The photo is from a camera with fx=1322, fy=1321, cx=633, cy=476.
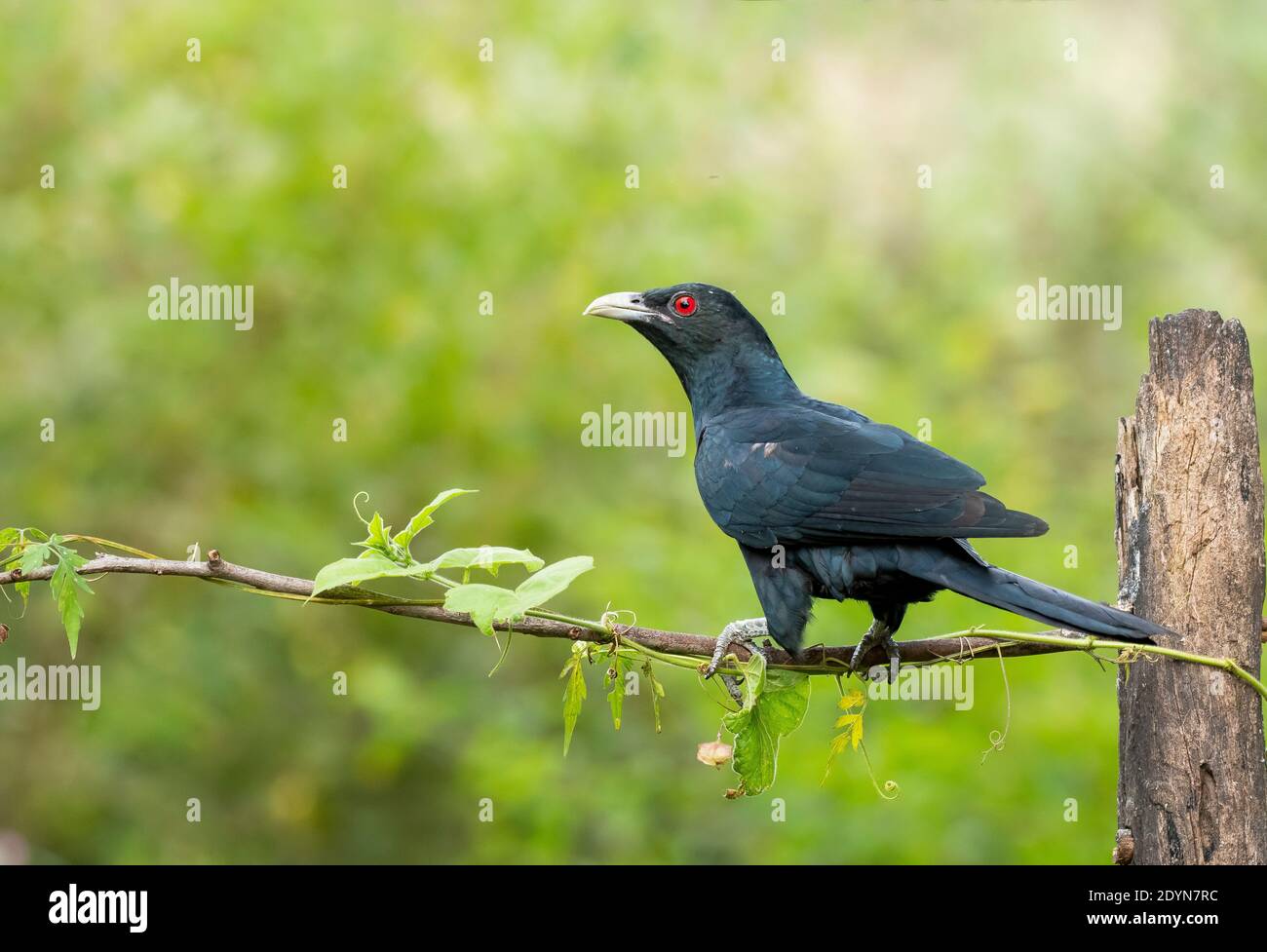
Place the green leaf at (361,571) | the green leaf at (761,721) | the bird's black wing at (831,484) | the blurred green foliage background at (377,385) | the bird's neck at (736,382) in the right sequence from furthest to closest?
1. the blurred green foliage background at (377,385)
2. the bird's neck at (736,382)
3. the bird's black wing at (831,484)
4. the green leaf at (761,721)
5. the green leaf at (361,571)

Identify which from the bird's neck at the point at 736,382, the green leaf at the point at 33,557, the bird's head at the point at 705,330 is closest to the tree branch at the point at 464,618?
the green leaf at the point at 33,557

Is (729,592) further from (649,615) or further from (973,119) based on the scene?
(973,119)

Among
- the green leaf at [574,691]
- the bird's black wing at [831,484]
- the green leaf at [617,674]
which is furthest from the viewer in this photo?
the bird's black wing at [831,484]

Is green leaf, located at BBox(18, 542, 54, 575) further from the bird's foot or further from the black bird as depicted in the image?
the bird's foot

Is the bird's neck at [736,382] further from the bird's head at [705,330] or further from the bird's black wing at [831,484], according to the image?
the bird's black wing at [831,484]

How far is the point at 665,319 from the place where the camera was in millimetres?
4504

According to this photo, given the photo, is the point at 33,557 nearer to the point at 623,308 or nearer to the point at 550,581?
the point at 550,581

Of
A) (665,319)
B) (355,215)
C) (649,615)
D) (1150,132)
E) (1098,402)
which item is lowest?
(649,615)

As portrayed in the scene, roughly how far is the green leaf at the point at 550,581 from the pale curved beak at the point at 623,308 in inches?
70.4

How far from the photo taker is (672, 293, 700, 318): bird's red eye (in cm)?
450

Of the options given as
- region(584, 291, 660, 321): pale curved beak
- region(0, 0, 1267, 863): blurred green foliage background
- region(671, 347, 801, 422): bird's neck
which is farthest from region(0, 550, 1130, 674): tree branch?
region(0, 0, 1267, 863): blurred green foliage background

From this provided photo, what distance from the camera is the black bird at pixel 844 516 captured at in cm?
323

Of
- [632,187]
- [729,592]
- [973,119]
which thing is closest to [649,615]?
[729,592]

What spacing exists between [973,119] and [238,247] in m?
5.88
